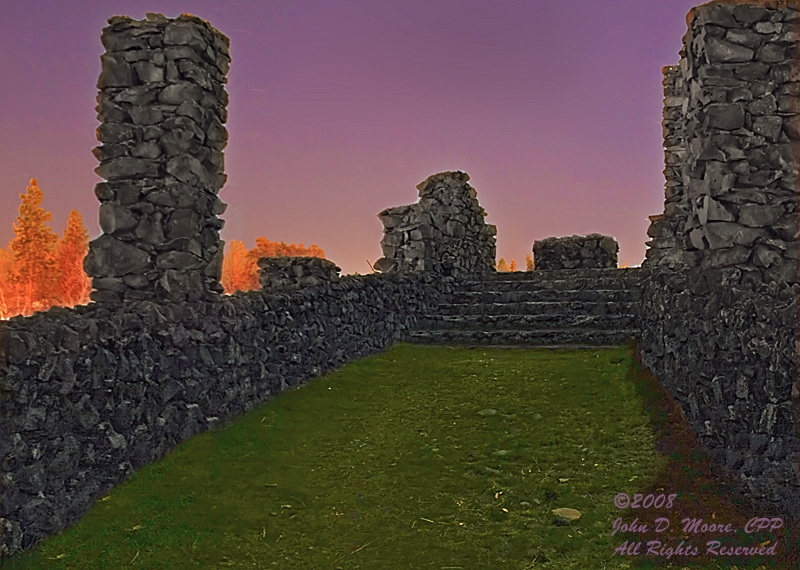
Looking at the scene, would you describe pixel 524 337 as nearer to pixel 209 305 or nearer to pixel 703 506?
pixel 209 305

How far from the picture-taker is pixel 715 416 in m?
6.23

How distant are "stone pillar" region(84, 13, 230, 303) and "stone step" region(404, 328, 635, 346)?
247 inches

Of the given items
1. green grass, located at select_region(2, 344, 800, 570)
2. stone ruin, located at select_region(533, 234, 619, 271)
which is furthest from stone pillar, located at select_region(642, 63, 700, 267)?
stone ruin, located at select_region(533, 234, 619, 271)

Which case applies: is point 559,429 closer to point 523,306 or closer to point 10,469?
point 10,469

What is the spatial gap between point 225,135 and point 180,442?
3.67 meters

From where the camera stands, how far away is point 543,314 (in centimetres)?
1334

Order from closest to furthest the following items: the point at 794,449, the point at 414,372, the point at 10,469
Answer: the point at 10,469 < the point at 794,449 < the point at 414,372

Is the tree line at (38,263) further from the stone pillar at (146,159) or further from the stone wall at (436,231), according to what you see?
the stone pillar at (146,159)

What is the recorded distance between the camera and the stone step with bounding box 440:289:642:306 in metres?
13.7

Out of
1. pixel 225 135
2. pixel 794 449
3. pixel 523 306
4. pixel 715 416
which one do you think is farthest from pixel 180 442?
pixel 523 306

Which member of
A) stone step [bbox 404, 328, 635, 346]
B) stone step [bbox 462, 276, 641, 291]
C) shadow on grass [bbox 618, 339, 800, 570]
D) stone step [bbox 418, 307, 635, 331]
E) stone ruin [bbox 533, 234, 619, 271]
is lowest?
shadow on grass [bbox 618, 339, 800, 570]

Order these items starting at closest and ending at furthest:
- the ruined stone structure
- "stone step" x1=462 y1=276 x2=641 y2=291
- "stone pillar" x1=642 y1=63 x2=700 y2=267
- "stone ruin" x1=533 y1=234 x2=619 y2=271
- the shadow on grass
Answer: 1. the shadow on grass
2. the ruined stone structure
3. "stone pillar" x1=642 y1=63 x2=700 y2=267
4. "stone step" x1=462 y1=276 x2=641 y2=291
5. "stone ruin" x1=533 y1=234 x2=619 y2=271

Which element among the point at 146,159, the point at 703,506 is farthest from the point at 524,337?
the point at 146,159

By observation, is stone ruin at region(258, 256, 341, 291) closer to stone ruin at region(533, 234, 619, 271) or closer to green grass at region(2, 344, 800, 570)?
green grass at region(2, 344, 800, 570)
